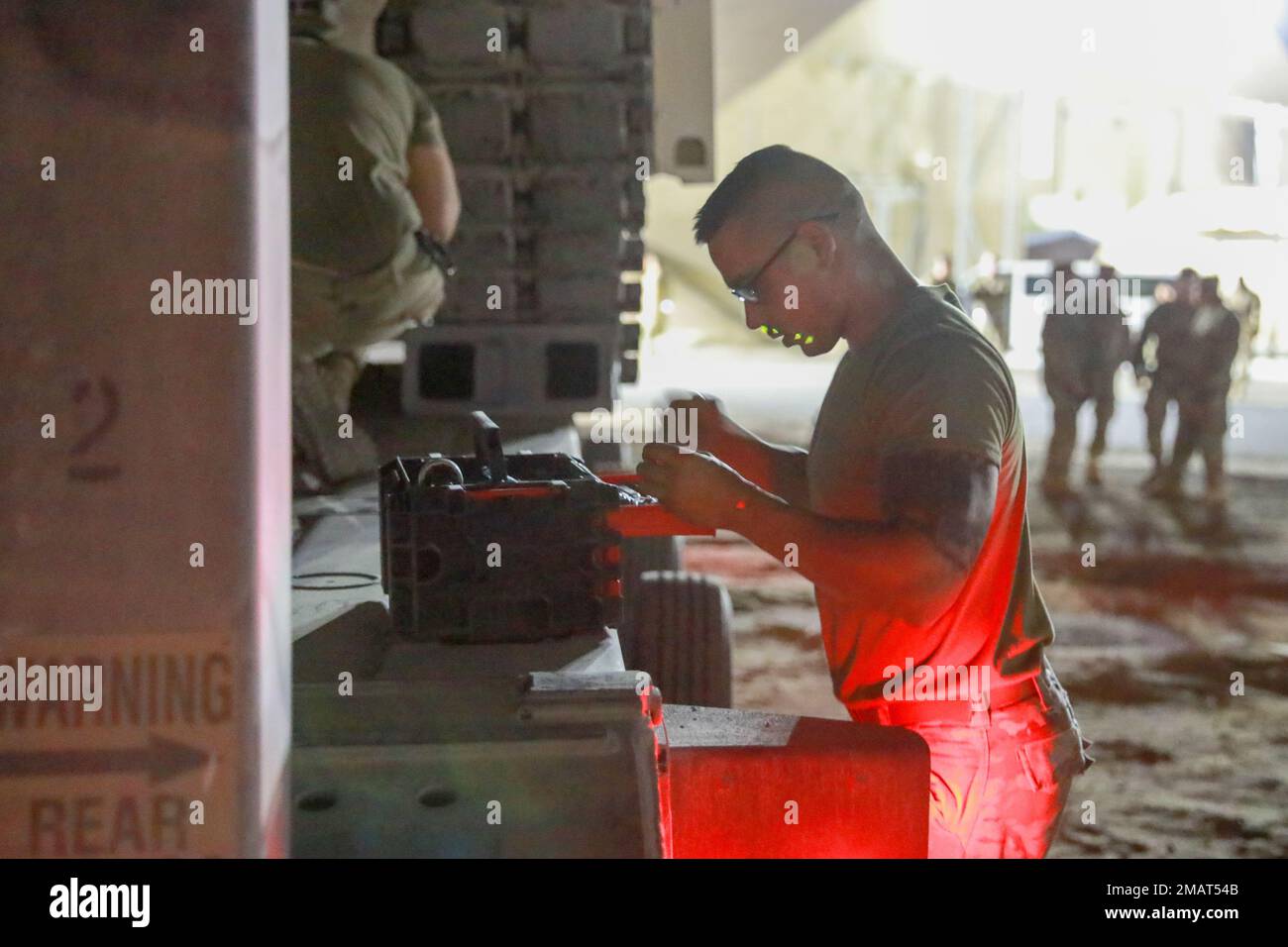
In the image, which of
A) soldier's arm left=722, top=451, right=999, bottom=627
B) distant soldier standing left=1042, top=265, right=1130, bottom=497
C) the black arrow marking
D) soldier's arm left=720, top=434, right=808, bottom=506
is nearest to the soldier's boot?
distant soldier standing left=1042, top=265, right=1130, bottom=497

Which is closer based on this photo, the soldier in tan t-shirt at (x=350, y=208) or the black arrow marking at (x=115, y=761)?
the black arrow marking at (x=115, y=761)

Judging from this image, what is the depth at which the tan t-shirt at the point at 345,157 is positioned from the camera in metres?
4.70

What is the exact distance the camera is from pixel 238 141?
163 cm

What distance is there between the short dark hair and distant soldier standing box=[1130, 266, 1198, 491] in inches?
365

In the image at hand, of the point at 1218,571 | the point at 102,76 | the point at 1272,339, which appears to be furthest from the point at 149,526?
the point at 1272,339

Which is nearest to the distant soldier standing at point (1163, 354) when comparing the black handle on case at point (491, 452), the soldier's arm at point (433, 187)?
the soldier's arm at point (433, 187)

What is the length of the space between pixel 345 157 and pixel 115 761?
330 cm

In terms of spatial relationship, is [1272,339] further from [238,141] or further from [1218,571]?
[238,141]

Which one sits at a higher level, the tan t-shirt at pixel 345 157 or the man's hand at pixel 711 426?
the tan t-shirt at pixel 345 157

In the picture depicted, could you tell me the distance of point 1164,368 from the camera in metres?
11.2

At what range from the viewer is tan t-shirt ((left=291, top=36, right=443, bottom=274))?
15.4 ft

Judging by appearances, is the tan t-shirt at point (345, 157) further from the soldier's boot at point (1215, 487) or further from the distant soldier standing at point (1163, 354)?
the soldier's boot at point (1215, 487)

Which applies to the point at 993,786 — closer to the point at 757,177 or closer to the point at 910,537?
the point at 910,537

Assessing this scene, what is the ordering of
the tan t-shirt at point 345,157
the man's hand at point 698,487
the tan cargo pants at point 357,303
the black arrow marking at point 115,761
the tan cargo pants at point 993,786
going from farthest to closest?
the tan cargo pants at point 357,303
the tan t-shirt at point 345,157
the tan cargo pants at point 993,786
the man's hand at point 698,487
the black arrow marking at point 115,761
